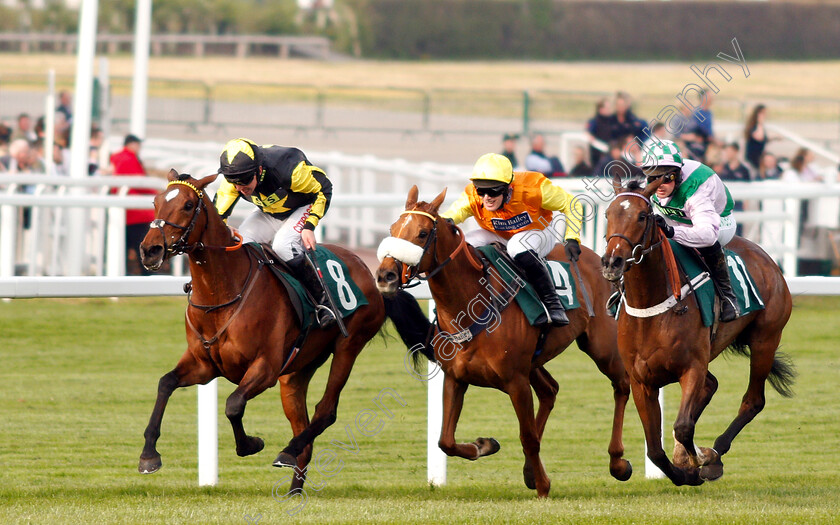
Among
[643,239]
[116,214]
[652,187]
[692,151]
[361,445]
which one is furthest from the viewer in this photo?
[692,151]

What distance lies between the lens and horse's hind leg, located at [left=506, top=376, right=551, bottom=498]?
6488 mm

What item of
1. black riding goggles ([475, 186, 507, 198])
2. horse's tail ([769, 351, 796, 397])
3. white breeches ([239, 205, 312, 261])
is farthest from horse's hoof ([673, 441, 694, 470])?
white breeches ([239, 205, 312, 261])

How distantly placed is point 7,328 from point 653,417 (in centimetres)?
642

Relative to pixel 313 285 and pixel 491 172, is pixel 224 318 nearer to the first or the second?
pixel 313 285

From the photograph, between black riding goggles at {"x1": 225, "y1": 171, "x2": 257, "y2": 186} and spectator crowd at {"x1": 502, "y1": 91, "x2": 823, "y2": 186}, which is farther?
spectator crowd at {"x1": 502, "y1": 91, "x2": 823, "y2": 186}

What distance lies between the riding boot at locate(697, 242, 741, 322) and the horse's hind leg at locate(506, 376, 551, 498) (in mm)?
1071

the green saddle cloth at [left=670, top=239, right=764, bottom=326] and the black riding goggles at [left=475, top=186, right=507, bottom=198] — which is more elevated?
the black riding goggles at [left=475, top=186, right=507, bottom=198]

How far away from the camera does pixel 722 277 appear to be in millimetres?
6652

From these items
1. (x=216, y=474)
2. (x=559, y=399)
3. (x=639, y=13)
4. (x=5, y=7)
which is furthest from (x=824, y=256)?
(x=5, y=7)

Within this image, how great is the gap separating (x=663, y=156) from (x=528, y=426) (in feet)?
4.94

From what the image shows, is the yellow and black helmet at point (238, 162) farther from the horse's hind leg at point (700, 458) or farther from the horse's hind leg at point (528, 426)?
the horse's hind leg at point (700, 458)

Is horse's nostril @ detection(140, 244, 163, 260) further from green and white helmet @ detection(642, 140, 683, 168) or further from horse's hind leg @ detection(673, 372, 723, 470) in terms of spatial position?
horse's hind leg @ detection(673, 372, 723, 470)

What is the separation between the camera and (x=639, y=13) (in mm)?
36875

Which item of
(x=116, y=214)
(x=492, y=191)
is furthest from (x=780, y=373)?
(x=116, y=214)
